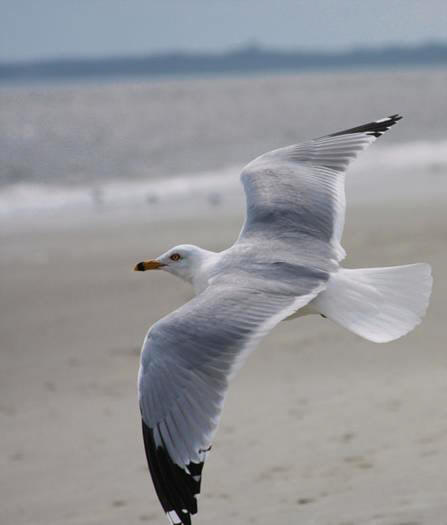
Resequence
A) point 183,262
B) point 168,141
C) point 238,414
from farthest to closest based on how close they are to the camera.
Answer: point 168,141 < point 238,414 < point 183,262

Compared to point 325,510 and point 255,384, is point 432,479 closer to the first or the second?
point 325,510

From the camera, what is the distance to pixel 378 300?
3838mm

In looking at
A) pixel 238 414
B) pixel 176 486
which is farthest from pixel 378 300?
pixel 238 414

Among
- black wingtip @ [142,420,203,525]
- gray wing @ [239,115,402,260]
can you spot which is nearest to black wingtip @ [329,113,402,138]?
gray wing @ [239,115,402,260]

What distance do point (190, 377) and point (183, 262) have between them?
1.16m

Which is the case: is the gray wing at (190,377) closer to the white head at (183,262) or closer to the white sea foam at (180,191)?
the white head at (183,262)

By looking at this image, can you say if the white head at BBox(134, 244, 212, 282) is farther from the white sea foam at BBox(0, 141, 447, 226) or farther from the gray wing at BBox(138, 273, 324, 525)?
the white sea foam at BBox(0, 141, 447, 226)

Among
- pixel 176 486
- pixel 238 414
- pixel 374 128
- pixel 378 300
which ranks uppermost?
pixel 374 128

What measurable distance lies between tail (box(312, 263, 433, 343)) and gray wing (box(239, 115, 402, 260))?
0.84ft

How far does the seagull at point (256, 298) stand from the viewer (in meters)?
3.21

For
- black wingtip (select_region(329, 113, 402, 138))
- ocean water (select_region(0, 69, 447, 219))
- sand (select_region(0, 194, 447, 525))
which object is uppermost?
black wingtip (select_region(329, 113, 402, 138))

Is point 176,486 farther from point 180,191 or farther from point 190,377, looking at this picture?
point 180,191

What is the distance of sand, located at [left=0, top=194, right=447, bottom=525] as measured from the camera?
4.23 meters

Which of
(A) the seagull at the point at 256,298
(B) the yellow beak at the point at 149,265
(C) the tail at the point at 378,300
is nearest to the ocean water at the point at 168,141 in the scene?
(A) the seagull at the point at 256,298
